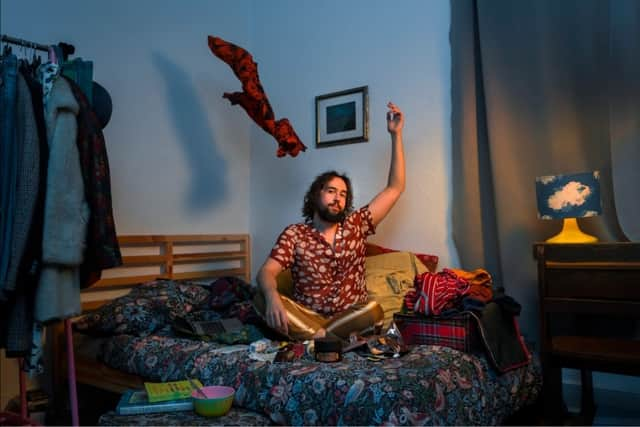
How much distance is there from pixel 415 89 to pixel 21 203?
2.11 metres

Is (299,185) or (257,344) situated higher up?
(299,185)

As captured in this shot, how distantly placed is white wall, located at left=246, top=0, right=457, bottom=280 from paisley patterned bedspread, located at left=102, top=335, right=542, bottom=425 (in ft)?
3.20

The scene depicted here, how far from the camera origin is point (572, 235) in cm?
200

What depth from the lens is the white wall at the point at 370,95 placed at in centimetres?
270

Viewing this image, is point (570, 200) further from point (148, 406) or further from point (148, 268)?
point (148, 268)

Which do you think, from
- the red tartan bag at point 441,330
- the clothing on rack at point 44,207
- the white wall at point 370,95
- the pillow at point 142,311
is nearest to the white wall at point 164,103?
the white wall at point 370,95

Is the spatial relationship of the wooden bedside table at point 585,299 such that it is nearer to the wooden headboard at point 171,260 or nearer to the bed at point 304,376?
the bed at point 304,376

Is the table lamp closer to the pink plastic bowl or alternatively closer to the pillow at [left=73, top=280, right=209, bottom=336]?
the pink plastic bowl

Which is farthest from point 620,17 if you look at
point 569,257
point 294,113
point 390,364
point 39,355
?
point 39,355

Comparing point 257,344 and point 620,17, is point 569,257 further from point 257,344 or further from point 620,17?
point 257,344

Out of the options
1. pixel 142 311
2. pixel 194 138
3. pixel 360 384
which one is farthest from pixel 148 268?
pixel 360 384

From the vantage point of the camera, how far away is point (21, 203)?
1194 millimetres

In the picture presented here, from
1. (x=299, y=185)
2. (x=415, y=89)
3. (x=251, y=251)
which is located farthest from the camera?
(x=251, y=251)

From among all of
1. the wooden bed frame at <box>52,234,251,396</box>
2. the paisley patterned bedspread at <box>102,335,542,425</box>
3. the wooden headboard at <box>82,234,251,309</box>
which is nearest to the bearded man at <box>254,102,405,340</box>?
the paisley patterned bedspread at <box>102,335,542,425</box>
